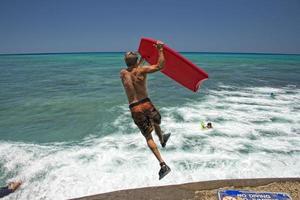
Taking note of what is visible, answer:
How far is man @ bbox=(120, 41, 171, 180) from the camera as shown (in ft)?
16.1

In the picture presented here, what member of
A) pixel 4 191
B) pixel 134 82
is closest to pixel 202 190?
pixel 134 82

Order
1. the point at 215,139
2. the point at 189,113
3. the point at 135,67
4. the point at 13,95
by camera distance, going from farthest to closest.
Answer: the point at 13,95 → the point at 189,113 → the point at 215,139 → the point at 135,67

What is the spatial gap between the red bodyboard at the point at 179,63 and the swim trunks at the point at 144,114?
119 centimetres

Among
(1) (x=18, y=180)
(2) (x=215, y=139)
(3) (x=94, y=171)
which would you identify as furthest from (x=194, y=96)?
(1) (x=18, y=180)

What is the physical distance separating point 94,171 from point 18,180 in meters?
2.88

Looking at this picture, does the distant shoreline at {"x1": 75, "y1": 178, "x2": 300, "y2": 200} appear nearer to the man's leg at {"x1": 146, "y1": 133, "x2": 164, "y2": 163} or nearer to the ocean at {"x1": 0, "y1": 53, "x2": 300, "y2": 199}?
the man's leg at {"x1": 146, "y1": 133, "x2": 164, "y2": 163}

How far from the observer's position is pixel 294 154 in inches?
468

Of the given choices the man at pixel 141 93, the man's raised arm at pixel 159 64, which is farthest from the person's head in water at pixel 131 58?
the man's raised arm at pixel 159 64

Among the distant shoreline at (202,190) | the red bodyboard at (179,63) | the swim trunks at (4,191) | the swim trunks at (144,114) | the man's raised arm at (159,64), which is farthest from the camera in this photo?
the swim trunks at (4,191)

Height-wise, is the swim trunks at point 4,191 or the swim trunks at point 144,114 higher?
the swim trunks at point 144,114

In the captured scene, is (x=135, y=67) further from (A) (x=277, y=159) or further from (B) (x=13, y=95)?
(B) (x=13, y=95)

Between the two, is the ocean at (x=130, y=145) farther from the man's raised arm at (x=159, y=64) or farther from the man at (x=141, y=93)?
the man's raised arm at (x=159, y=64)

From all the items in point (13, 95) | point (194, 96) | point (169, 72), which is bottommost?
point (13, 95)

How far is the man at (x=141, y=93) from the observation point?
4922mm
